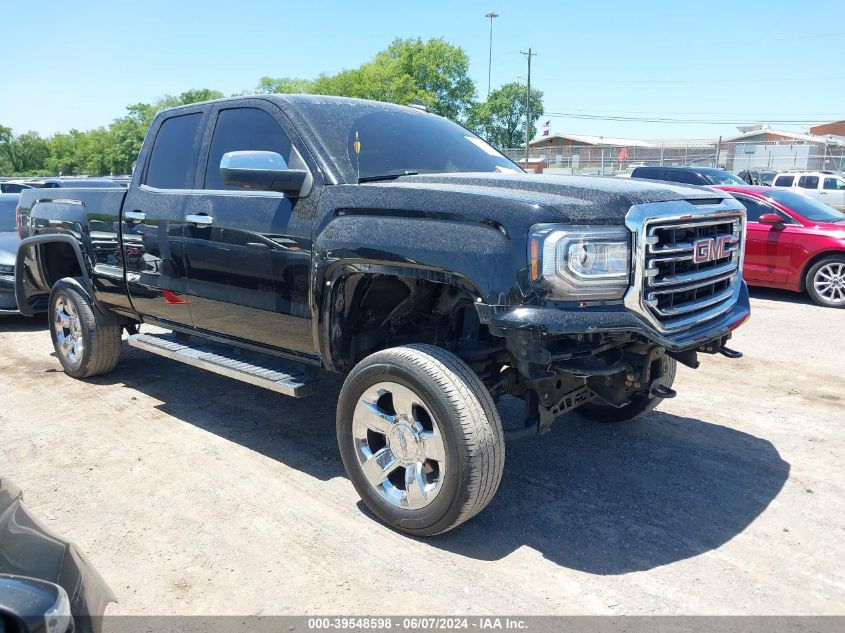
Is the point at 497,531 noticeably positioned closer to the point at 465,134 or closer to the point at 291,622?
the point at 291,622

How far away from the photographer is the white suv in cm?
2223

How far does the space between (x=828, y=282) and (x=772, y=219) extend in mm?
1128

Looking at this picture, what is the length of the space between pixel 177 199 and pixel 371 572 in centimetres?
291

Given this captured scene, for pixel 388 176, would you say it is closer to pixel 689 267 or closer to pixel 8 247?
pixel 689 267

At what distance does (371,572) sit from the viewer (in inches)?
123

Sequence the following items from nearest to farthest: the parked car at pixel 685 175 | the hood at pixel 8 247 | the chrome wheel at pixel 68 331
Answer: the chrome wheel at pixel 68 331 < the hood at pixel 8 247 < the parked car at pixel 685 175

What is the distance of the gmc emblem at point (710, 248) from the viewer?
11.0ft

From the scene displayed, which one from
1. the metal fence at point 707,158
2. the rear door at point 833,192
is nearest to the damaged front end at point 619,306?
the rear door at point 833,192

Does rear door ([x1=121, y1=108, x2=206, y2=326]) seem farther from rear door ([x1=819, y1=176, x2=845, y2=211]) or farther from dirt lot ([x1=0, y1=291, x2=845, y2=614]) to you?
rear door ([x1=819, y1=176, x2=845, y2=211])

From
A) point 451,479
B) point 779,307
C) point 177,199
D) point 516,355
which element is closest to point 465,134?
point 177,199

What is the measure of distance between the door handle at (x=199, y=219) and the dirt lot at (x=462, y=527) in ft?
4.79

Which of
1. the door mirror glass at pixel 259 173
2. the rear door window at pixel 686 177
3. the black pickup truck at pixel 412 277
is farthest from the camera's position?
the rear door window at pixel 686 177

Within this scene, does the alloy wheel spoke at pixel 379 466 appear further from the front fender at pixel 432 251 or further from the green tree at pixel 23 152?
the green tree at pixel 23 152

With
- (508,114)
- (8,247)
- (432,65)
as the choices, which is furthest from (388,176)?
(508,114)
